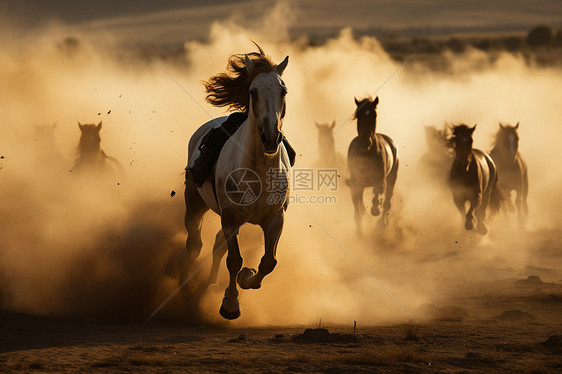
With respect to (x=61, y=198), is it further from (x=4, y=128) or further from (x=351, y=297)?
(x=4, y=128)

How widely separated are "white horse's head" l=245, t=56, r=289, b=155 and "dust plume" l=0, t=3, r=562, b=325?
A: 2682mm

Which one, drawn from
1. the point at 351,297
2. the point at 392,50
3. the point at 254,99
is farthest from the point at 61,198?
the point at 392,50

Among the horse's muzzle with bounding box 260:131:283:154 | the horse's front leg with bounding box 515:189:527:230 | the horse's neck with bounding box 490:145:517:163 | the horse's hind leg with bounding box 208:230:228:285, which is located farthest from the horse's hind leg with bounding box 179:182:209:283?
the horse's neck with bounding box 490:145:517:163

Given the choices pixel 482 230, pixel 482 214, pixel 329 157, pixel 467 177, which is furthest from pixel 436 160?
pixel 482 230

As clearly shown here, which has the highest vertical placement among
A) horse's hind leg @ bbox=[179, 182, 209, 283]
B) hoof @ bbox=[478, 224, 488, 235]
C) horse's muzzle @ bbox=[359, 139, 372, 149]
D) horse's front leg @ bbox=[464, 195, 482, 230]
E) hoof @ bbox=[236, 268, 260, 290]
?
horse's muzzle @ bbox=[359, 139, 372, 149]

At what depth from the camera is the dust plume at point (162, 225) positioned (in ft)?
31.6

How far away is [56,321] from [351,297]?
4.01 meters

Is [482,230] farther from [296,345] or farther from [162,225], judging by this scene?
[296,345]

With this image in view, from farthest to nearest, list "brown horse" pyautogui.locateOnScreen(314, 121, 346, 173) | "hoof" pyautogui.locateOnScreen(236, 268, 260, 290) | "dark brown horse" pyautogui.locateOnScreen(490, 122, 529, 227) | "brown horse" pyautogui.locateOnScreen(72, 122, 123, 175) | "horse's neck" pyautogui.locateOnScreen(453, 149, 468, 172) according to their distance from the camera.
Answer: "brown horse" pyautogui.locateOnScreen(314, 121, 346, 173), "dark brown horse" pyautogui.locateOnScreen(490, 122, 529, 227), "horse's neck" pyautogui.locateOnScreen(453, 149, 468, 172), "brown horse" pyautogui.locateOnScreen(72, 122, 123, 175), "hoof" pyautogui.locateOnScreen(236, 268, 260, 290)

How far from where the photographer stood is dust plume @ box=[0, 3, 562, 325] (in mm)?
9617

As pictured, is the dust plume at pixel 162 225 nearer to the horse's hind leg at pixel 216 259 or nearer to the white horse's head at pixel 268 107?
the horse's hind leg at pixel 216 259

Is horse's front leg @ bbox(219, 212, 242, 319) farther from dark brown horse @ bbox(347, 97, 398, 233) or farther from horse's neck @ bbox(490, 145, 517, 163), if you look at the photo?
horse's neck @ bbox(490, 145, 517, 163)

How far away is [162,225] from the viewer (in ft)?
36.7

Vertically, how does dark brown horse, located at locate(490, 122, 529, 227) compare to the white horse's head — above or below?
above
